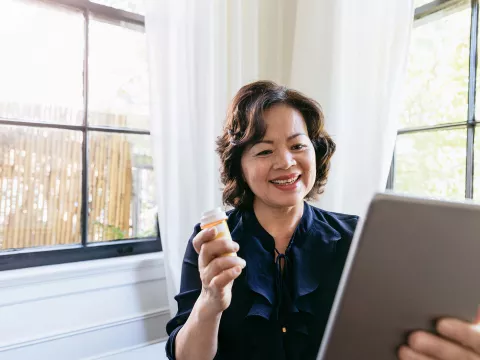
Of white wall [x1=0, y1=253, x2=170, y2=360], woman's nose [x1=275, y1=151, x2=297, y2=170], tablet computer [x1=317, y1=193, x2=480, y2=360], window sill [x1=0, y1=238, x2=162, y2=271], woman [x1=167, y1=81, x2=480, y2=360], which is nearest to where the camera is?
tablet computer [x1=317, y1=193, x2=480, y2=360]

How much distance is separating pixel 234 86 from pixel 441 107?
0.87 meters

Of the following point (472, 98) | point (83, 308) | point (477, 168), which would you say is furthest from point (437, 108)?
point (83, 308)

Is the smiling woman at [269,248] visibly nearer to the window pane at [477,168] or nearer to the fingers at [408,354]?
the fingers at [408,354]

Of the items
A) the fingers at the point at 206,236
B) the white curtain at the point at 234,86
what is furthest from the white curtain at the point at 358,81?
the fingers at the point at 206,236

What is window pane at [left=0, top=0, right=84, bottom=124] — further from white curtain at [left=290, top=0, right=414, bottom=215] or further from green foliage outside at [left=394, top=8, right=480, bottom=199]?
green foliage outside at [left=394, top=8, right=480, bottom=199]

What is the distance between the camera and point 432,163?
1.49 m

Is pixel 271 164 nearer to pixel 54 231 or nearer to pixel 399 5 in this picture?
pixel 399 5

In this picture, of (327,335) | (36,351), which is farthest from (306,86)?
(36,351)

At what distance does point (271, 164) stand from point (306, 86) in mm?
850

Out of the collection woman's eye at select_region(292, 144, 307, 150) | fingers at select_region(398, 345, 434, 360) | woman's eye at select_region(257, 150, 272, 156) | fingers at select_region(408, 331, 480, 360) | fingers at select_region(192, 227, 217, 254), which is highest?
woman's eye at select_region(292, 144, 307, 150)

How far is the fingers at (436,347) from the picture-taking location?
474mm

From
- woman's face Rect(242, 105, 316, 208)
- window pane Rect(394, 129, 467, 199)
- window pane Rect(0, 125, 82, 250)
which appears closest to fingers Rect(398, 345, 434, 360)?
woman's face Rect(242, 105, 316, 208)

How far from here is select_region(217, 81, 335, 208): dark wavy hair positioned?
988 mm

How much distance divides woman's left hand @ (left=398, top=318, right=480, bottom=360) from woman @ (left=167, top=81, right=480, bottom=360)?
37 centimetres
